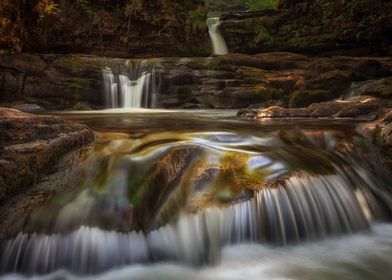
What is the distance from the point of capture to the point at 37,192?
403cm

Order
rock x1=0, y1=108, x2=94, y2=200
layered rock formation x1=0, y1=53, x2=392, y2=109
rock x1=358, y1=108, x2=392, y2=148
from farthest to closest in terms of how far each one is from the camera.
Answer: layered rock formation x1=0, y1=53, x2=392, y2=109 < rock x1=358, y1=108, x2=392, y2=148 < rock x1=0, y1=108, x2=94, y2=200

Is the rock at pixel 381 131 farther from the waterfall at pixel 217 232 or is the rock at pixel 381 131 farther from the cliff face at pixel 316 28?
the cliff face at pixel 316 28

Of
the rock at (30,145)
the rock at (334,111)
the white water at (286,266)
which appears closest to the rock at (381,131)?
the white water at (286,266)

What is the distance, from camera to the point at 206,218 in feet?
13.1

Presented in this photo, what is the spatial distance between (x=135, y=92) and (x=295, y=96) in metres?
5.22

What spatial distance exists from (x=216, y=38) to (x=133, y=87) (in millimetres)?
6140

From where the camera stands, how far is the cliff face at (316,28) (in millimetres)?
15336

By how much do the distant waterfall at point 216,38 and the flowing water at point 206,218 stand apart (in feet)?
40.4

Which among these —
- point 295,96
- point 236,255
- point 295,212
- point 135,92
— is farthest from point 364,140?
point 135,92

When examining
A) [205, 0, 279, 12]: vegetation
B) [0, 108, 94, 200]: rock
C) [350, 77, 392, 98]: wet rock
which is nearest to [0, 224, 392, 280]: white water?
[0, 108, 94, 200]: rock

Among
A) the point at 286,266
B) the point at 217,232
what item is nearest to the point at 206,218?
the point at 217,232

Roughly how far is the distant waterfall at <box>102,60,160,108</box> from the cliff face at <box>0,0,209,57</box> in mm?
3622

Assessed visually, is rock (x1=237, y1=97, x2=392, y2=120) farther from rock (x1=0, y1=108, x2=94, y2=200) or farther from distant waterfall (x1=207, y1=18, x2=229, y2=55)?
distant waterfall (x1=207, y1=18, x2=229, y2=55)

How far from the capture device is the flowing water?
357 centimetres
